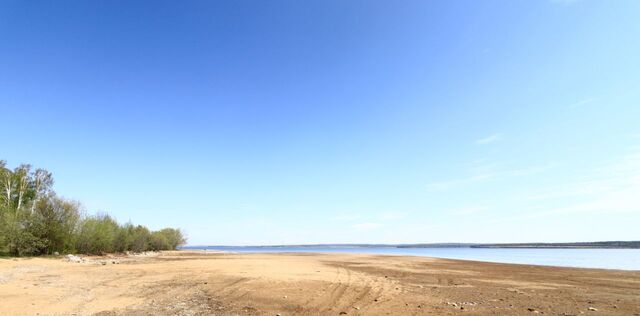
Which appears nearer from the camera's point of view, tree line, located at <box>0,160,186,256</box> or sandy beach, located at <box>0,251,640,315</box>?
sandy beach, located at <box>0,251,640,315</box>

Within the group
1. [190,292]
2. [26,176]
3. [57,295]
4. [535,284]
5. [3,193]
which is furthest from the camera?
[26,176]

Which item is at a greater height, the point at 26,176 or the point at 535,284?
the point at 26,176

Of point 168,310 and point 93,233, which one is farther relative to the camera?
point 93,233

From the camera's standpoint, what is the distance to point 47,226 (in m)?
34.2

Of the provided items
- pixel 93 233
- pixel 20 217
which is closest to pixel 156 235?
pixel 93 233

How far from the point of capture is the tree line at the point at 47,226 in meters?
30.6

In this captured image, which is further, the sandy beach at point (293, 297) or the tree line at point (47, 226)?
the tree line at point (47, 226)

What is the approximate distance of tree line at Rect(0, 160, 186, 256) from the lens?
100ft

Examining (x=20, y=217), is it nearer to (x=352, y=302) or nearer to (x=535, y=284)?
(x=352, y=302)

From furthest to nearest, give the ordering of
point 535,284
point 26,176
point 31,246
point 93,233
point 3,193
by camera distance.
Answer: point 26,176 → point 3,193 → point 93,233 → point 31,246 → point 535,284

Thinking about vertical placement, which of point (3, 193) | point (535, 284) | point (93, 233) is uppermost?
point (3, 193)

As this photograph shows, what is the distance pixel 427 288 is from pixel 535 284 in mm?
6123

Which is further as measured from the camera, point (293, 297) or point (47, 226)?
point (47, 226)

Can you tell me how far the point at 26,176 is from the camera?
51.8 m
